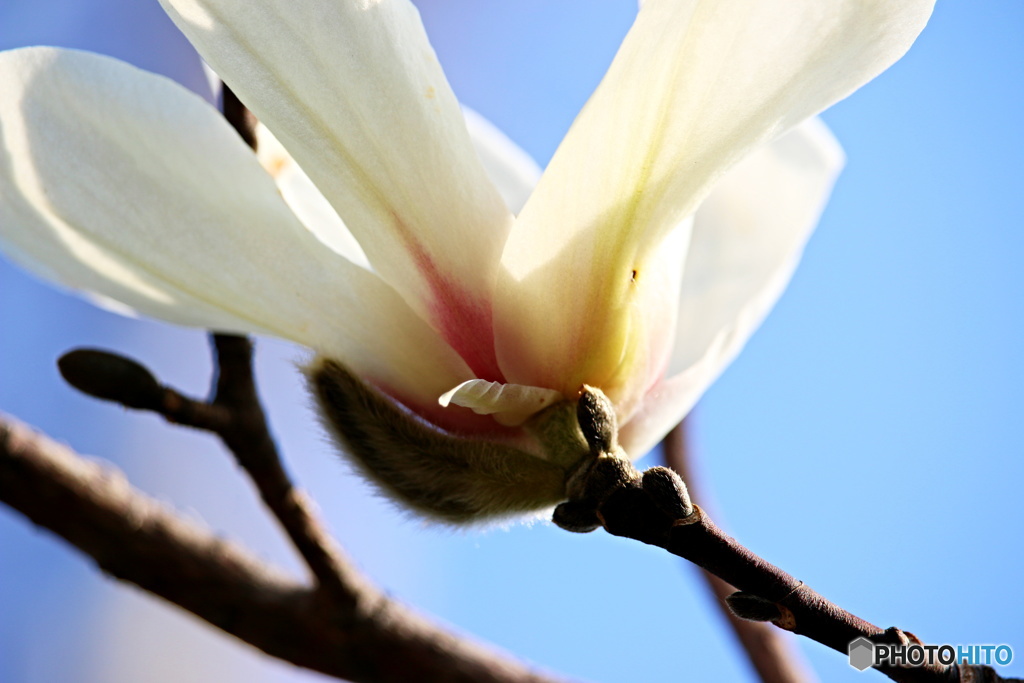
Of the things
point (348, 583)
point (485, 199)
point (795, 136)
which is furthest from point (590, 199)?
point (348, 583)

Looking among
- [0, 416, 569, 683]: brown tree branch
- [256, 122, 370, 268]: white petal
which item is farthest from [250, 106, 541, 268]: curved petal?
[0, 416, 569, 683]: brown tree branch

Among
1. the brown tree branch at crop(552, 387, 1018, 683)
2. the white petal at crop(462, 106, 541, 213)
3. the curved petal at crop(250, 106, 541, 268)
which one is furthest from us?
the white petal at crop(462, 106, 541, 213)

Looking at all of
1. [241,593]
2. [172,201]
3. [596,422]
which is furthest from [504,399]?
[241,593]

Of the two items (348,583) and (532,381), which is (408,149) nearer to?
(532,381)

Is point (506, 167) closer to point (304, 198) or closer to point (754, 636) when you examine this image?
point (304, 198)

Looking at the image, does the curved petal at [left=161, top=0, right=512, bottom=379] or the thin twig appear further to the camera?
the thin twig

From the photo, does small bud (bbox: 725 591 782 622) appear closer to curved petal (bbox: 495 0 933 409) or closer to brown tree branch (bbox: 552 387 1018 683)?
brown tree branch (bbox: 552 387 1018 683)

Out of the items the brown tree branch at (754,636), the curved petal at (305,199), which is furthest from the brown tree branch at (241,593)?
the curved petal at (305,199)

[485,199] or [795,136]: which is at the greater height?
[795,136]
